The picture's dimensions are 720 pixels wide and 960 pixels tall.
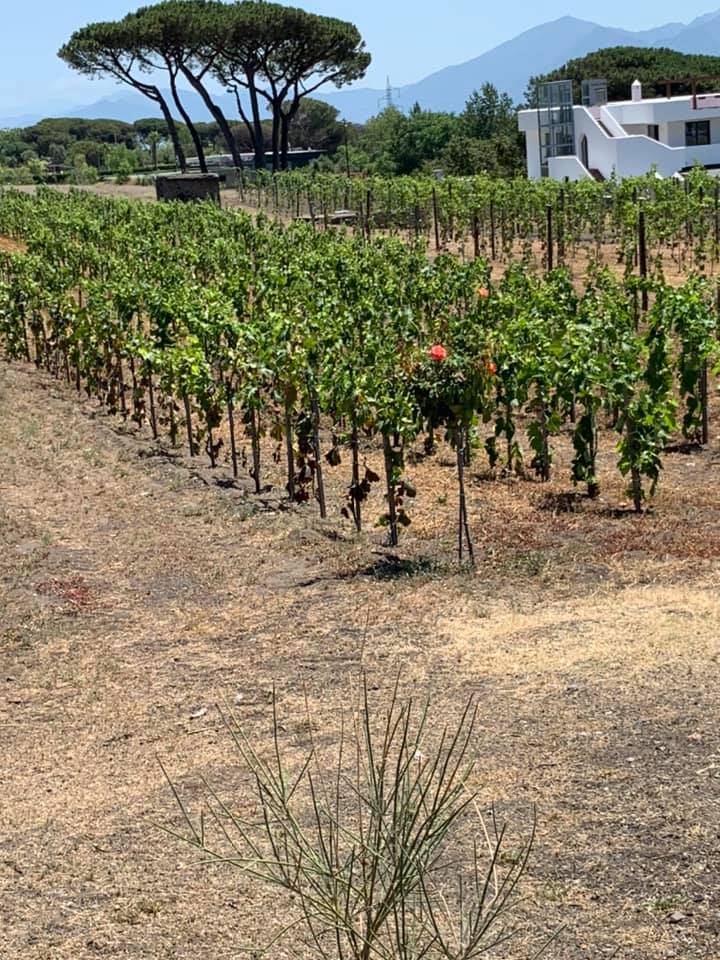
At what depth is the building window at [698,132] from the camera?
177 ft

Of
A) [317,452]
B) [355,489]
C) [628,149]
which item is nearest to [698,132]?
[628,149]

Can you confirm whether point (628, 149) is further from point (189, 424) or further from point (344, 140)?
point (344, 140)

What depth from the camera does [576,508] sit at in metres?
12.2

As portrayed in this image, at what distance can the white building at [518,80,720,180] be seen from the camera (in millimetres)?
52188

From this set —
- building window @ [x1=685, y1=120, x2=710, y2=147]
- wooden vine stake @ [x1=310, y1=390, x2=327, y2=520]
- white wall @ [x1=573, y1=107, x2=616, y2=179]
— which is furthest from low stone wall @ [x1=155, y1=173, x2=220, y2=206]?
wooden vine stake @ [x1=310, y1=390, x2=327, y2=520]

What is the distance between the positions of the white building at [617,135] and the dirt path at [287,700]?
43276 mm

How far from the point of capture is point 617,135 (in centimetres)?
5428

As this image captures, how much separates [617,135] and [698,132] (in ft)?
10.7

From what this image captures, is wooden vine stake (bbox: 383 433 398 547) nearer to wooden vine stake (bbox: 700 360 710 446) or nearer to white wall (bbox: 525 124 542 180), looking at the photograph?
wooden vine stake (bbox: 700 360 710 446)

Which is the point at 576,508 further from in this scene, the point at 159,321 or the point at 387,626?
the point at 159,321

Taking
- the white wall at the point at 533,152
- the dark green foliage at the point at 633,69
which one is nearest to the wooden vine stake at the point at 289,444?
the white wall at the point at 533,152

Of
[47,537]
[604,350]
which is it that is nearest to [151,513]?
[47,537]

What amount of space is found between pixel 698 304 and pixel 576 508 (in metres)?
3.36

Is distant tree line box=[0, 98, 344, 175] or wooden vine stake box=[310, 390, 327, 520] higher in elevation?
distant tree line box=[0, 98, 344, 175]
